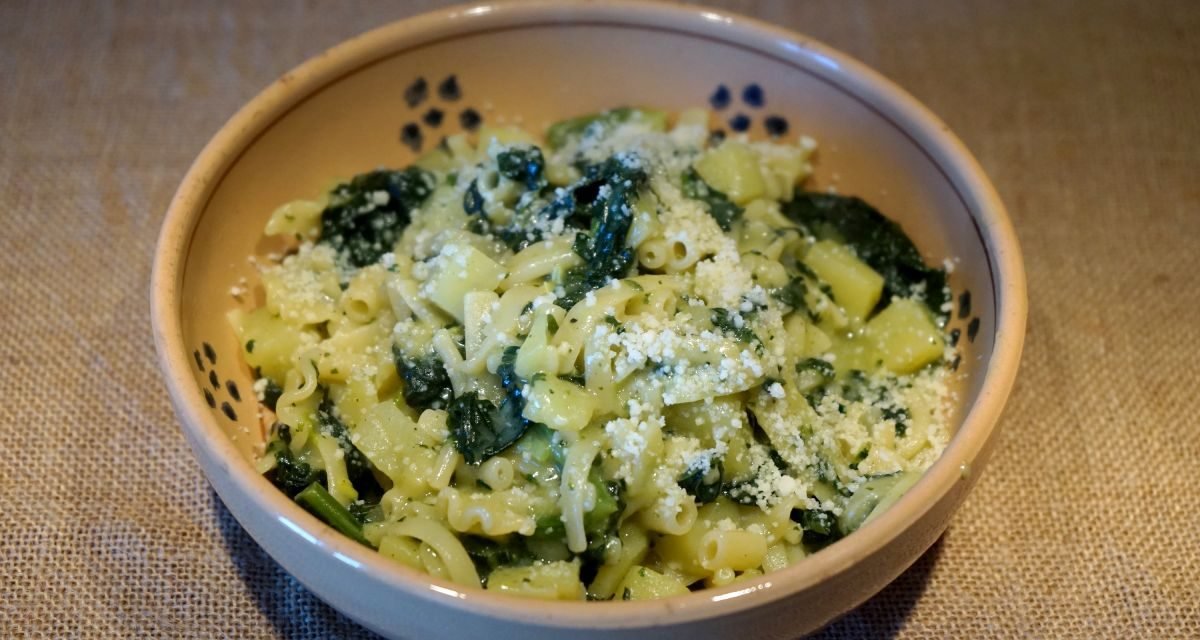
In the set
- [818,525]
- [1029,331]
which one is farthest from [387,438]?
[1029,331]

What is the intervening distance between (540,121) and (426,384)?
121 cm

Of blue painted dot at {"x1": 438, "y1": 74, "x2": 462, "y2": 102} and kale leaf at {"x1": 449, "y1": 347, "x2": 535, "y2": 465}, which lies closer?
kale leaf at {"x1": 449, "y1": 347, "x2": 535, "y2": 465}

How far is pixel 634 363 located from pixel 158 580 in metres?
1.36

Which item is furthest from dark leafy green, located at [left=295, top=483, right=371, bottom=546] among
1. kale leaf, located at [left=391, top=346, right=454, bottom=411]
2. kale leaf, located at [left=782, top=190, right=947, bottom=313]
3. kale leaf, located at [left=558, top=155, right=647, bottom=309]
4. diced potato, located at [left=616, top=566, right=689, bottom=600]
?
kale leaf, located at [left=782, top=190, right=947, bottom=313]

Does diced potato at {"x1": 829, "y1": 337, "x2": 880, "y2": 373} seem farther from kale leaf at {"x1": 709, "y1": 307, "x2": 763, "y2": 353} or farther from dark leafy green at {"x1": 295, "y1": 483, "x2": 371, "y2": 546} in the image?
dark leafy green at {"x1": 295, "y1": 483, "x2": 371, "y2": 546}

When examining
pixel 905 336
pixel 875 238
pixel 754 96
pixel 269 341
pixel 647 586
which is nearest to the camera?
pixel 647 586

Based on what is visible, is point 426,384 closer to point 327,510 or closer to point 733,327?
point 327,510

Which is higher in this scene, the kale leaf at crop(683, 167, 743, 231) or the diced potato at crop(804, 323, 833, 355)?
the kale leaf at crop(683, 167, 743, 231)

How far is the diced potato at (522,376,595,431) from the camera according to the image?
Answer: 218 cm

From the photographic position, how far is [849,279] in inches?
110

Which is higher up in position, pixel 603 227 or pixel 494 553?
pixel 603 227

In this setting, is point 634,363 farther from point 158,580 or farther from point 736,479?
point 158,580

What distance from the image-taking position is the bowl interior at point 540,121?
8.65ft

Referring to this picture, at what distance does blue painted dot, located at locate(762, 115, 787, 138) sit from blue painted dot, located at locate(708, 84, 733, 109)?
14cm
